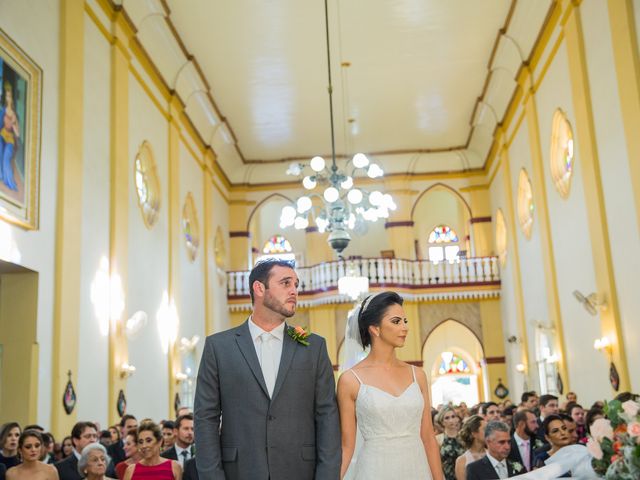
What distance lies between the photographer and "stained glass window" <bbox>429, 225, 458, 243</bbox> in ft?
96.4

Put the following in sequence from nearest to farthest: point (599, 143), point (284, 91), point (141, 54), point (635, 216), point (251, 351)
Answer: point (251, 351) < point (635, 216) < point (599, 143) < point (141, 54) < point (284, 91)

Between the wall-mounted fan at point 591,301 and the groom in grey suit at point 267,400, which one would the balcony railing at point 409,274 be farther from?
the groom in grey suit at point 267,400

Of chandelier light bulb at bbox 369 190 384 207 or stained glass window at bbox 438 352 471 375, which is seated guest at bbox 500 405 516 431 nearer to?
chandelier light bulb at bbox 369 190 384 207

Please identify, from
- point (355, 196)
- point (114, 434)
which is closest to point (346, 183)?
point (355, 196)

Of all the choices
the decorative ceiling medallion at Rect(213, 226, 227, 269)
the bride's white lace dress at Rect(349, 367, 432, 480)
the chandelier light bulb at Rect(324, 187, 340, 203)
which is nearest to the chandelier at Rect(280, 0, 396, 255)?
the chandelier light bulb at Rect(324, 187, 340, 203)

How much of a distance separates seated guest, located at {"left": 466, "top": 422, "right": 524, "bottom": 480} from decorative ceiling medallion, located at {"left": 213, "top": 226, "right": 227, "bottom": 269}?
642 inches

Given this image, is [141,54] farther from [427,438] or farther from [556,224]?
[427,438]

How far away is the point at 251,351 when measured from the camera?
4.04m

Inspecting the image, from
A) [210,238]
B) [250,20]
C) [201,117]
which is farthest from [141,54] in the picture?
[210,238]

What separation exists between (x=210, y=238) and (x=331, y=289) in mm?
3756

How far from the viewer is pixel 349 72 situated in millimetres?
18078

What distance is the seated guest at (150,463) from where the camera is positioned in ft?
21.1

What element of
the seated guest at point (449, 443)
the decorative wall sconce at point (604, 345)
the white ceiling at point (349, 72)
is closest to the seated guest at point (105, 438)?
the seated guest at point (449, 443)

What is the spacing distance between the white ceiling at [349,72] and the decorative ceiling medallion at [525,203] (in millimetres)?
2113
